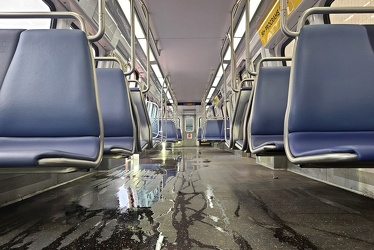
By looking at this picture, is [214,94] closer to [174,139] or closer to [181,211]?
[174,139]

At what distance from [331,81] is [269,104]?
3.40ft

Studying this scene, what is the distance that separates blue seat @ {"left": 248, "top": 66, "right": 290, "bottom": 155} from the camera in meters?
2.52

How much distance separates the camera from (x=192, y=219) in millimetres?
1998

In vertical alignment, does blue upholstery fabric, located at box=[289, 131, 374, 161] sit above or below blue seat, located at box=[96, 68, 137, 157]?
below

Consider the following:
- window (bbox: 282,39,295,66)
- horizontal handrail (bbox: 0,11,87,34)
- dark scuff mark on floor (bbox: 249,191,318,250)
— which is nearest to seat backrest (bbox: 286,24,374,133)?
dark scuff mark on floor (bbox: 249,191,318,250)

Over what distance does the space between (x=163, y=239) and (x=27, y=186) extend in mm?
2017

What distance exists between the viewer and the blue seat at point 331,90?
1.50 m

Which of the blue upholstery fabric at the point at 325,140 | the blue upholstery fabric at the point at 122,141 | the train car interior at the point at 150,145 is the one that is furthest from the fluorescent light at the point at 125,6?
the blue upholstery fabric at the point at 325,140

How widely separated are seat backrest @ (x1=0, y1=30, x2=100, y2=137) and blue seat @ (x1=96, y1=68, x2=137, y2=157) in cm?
97

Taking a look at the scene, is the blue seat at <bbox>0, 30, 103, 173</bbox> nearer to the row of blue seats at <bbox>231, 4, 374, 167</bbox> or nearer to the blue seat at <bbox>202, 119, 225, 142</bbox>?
the row of blue seats at <bbox>231, 4, 374, 167</bbox>

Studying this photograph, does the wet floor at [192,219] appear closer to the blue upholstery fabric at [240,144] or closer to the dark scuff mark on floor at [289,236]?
the dark scuff mark on floor at [289,236]

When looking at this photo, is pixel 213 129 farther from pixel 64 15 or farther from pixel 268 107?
pixel 64 15

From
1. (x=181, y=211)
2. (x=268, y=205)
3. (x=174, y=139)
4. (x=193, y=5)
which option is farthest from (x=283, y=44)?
(x=174, y=139)

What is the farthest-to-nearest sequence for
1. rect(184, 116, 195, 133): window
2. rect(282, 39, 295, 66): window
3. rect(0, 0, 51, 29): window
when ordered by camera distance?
rect(184, 116, 195, 133): window, rect(282, 39, 295, 66): window, rect(0, 0, 51, 29): window
